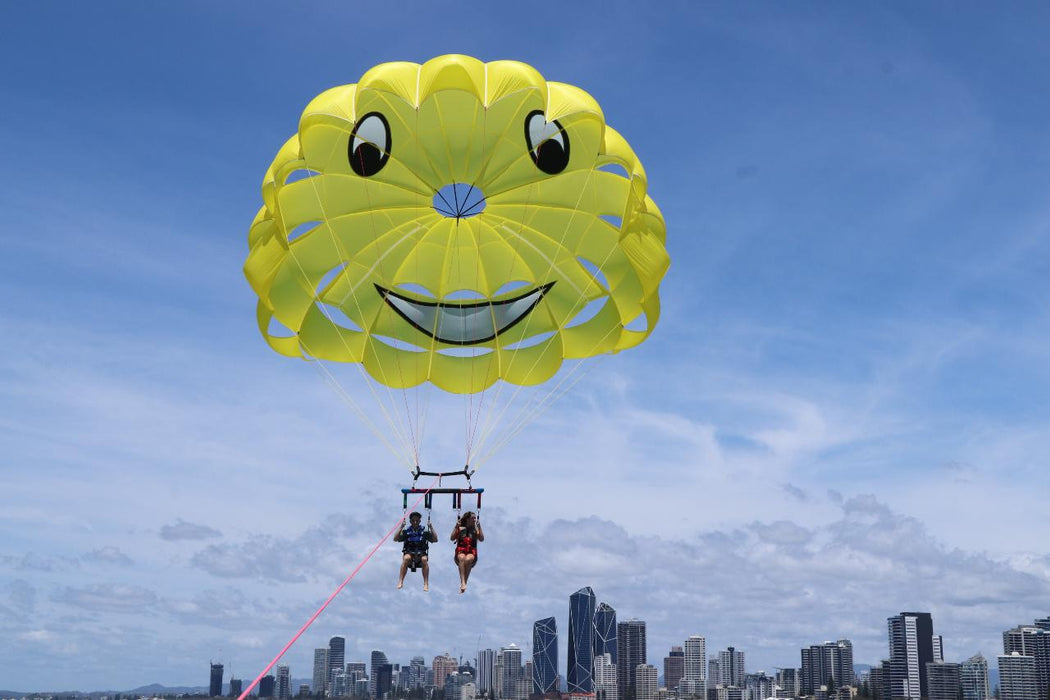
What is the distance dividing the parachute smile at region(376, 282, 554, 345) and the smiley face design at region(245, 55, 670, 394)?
1.1 inches

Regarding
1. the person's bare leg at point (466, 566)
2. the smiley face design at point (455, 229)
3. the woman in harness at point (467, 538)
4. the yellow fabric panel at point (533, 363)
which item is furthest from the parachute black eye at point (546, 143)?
the person's bare leg at point (466, 566)

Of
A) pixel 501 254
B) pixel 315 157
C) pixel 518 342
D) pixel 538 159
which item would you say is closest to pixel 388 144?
pixel 315 157

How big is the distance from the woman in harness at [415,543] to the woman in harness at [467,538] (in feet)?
1.34

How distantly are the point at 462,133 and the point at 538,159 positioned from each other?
1.40 meters

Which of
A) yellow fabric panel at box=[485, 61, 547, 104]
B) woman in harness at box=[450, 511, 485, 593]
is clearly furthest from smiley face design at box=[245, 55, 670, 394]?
woman in harness at box=[450, 511, 485, 593]

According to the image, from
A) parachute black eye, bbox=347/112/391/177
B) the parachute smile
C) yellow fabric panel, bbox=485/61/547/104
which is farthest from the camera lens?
the parachute smile

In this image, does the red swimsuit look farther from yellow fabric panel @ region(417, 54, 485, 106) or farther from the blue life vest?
yellow fabric panel @ region(417, 54, 485, 106)

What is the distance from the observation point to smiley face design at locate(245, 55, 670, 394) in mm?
17281

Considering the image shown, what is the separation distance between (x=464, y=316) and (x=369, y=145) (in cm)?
458

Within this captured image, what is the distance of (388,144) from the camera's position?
17797 millimetres

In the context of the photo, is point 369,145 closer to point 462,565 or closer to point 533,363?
point 533,363

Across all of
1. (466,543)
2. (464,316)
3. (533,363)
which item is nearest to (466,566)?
(466,543)

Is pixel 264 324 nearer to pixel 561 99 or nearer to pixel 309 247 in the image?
pixel 309 247

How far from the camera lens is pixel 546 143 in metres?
18.1
